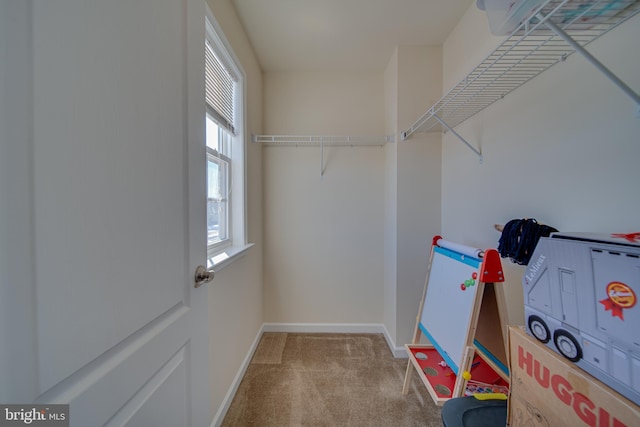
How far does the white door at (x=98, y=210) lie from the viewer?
0.34 meters

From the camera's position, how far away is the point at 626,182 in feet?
2.52

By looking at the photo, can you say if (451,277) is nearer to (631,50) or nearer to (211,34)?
(631,50)

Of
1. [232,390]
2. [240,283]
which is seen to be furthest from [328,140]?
[232,390]

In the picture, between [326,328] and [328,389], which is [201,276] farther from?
[326,328]

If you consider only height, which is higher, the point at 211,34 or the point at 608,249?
the point at 211,34

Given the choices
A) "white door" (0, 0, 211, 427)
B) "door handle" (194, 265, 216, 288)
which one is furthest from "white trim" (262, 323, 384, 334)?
"door handle" (194, 265, 216, 288)

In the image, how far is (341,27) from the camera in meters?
1.70

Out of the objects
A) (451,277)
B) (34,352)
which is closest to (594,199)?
(451,277)

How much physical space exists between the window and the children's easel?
4.29 feet

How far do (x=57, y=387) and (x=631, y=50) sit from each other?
1.76 metres

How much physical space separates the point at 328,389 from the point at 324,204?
1.51m

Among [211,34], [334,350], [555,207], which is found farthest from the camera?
[334,350]

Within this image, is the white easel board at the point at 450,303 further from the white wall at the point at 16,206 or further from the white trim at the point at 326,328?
the white wall at the point at 16,206

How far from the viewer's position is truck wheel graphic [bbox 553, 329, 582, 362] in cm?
57
